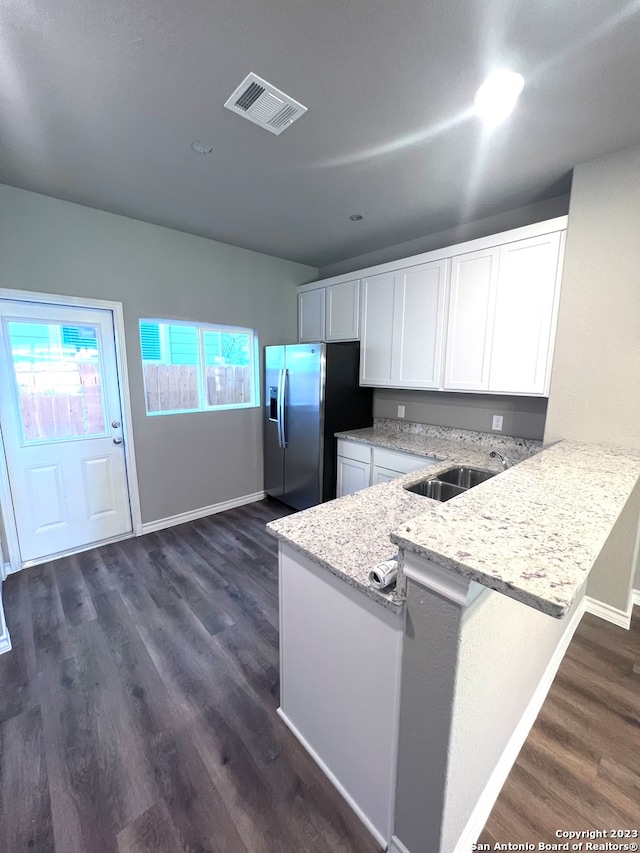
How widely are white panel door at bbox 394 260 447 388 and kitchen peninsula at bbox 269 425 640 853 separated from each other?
1545 mm

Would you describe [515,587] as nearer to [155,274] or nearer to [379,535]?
[379,535]

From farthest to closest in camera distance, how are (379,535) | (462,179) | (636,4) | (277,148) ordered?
(462,179) → (277,148) → (379,535) → (636,4)

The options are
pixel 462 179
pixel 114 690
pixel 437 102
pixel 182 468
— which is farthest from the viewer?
pixel 182 468

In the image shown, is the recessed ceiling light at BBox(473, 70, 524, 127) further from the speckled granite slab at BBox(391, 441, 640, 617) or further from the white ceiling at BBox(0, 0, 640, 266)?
the speckled granite slab at BBox(391, 441, 640, 617)

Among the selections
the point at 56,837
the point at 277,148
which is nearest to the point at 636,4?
the point at 277,148

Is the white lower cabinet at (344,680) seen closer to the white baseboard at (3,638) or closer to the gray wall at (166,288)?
the white baseboard at (3,638)

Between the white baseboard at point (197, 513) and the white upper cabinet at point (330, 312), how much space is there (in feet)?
6.43

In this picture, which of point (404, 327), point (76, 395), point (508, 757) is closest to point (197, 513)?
point (76, 395)

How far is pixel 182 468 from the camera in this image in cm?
340

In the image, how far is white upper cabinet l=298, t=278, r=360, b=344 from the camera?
3436 mm

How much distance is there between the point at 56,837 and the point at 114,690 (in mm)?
544

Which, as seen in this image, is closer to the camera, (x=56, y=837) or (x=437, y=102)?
(x=56, y=837)

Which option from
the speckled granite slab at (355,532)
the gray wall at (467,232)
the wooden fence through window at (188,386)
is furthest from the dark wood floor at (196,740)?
the gray wall at (467,232)

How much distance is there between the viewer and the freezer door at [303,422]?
3.23 meters
